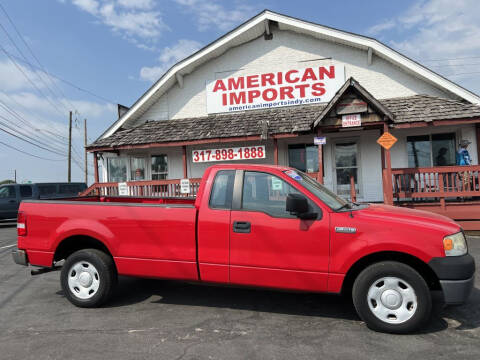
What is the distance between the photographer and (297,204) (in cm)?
350

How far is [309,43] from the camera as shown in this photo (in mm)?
13016

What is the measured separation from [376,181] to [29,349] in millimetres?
11513

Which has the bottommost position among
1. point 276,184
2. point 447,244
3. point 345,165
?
point 447,244

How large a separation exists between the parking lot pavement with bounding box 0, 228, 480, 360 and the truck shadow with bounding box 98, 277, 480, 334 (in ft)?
0.04

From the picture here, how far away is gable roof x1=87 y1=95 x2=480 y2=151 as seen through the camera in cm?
1052

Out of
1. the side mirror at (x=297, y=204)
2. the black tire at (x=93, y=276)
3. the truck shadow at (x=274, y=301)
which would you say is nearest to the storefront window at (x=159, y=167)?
the truck shadow at (x=274, y=301)

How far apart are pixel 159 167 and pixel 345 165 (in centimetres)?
791

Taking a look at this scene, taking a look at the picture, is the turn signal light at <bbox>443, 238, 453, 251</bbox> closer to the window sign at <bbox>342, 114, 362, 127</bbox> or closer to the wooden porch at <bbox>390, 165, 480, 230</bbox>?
the wooden porch at <bbox>390, 165, 480, 230</bbox>

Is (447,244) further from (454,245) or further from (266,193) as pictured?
(266,193)

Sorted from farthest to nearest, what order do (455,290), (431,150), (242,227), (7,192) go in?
(7,192), (431,150), (242,227), (455,290)

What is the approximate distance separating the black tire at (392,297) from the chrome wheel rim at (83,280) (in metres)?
3.15

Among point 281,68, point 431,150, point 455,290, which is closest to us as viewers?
point 455,290

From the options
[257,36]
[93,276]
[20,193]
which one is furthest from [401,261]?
[20,193]

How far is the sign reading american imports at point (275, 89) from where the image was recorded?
504 inches
